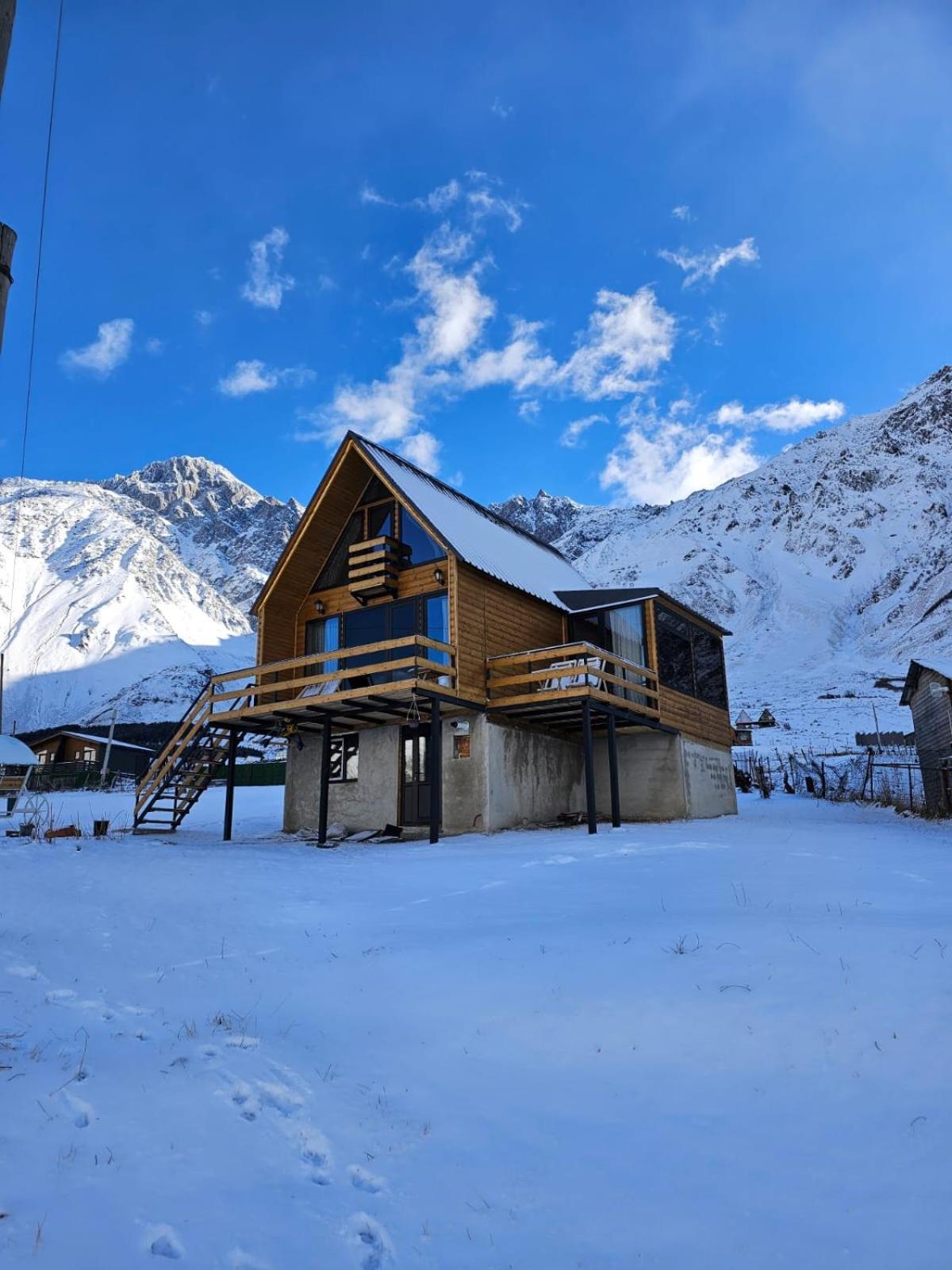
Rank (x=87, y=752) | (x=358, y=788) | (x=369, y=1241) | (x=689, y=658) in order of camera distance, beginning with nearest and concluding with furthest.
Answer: (x=369, y=1241) < (x=358, y=788) < (x=689, y=658) < (x=87, y=752)

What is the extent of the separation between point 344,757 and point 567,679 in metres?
5.71

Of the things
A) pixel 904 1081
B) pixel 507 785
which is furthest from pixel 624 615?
pixel 904 1081

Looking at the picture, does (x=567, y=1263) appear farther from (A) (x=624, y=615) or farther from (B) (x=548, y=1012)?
(A) (x=624, y=615)

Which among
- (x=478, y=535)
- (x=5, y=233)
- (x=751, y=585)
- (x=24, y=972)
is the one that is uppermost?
→ (x=751, y=585)

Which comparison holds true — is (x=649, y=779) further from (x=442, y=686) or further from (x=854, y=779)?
(x=854, y=779)

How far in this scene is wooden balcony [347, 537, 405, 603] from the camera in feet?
65.0

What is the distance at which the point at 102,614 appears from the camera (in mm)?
140875

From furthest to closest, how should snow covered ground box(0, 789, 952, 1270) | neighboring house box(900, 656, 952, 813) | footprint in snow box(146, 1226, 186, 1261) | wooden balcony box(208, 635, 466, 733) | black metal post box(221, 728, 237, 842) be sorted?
neighboring house box(900, 656, 952, 813), black metal post box(221, 728, 237, 842), wooden balcony box(208, 635, 466, 733), snow covered ground box(0, 789, 952, 1270), footprint in snow box(146, 1226, 186, 1261)

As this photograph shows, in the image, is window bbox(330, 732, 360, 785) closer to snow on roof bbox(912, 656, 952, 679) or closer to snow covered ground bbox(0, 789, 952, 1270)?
snow covered ground bbox(0, 789, 952, 1270)

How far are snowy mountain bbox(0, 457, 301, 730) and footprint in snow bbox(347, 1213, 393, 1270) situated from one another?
10571 cm

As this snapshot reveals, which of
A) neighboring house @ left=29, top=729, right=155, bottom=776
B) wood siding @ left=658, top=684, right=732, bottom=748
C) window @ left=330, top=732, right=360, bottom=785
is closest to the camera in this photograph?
window @ left=330, top=732, right=360, bottom=785

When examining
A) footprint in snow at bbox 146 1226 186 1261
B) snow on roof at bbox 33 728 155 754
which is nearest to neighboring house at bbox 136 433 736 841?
footprint in snow at bbox 146 1226 186 1261

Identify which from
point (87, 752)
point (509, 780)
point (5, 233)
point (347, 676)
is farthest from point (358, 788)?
point (87, 752)

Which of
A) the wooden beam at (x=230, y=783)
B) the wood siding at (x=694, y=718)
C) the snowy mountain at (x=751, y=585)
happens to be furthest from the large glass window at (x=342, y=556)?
the snowy mountain at (x=751, y=585)
